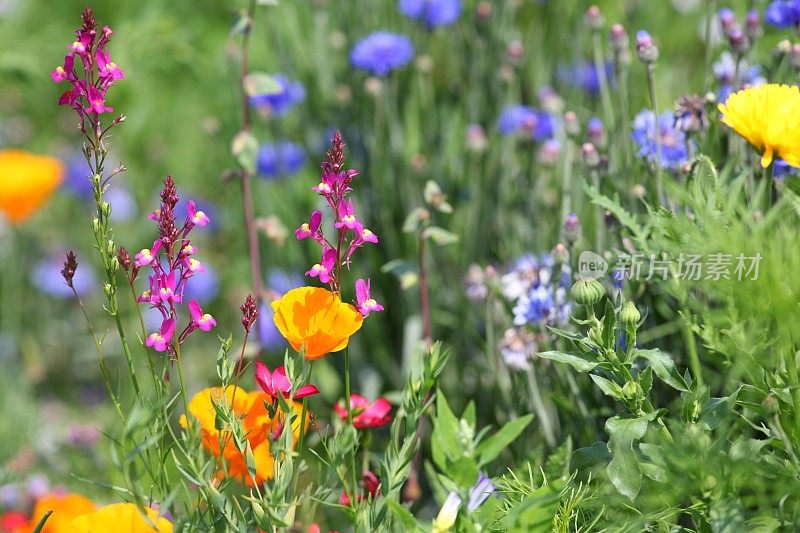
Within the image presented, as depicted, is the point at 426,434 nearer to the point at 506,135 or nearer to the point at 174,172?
the point at 506,135

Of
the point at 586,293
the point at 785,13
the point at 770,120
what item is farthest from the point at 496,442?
the point at 785,13

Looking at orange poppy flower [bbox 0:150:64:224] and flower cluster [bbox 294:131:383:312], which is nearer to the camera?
flower cluster [bbox 294:131:383:312]

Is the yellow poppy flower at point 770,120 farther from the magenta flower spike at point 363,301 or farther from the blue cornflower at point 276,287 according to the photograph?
the blue cornflower at point 276,287

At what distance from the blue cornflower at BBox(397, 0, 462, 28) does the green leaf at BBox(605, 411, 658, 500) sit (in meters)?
1.00

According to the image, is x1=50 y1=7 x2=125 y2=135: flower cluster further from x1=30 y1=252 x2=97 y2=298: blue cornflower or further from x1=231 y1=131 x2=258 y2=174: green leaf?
x1=30 y1=252 x2=97 y2=298: blue cornflower

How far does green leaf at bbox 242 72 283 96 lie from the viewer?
1.23 meters

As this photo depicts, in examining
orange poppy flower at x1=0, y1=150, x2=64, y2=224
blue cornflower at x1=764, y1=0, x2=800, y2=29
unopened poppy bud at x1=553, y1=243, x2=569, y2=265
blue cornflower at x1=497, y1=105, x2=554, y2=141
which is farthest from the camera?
orange poppy flower at x1=0, y1=150, x2=64, y2=224

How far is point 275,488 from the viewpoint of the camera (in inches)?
28.5

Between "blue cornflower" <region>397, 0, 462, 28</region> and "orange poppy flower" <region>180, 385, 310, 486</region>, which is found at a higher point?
"blue cornflower" <region>397, 0, 462, 28</region>

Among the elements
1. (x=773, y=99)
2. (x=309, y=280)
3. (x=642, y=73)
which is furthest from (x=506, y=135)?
(x=773, y=99)

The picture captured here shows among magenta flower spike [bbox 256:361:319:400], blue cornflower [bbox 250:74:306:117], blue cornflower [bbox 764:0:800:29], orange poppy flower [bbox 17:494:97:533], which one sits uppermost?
blue cornflower [bbox 764:0:800:29]

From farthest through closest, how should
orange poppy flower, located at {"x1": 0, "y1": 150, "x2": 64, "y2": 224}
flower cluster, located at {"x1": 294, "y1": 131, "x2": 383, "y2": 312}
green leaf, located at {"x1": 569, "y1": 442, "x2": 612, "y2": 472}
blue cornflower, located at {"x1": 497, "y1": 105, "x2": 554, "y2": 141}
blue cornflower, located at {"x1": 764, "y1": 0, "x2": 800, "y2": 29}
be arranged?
orange poppy flower, located at {"x1": 0, "y1": 150, "x2": 64, "y2": 224} → blue cornflower, located at {"x1": 497, "y1": 105, "x2": 554, "y2": 141} → blue cornflower, located at {"x1": 764, "y1": 0, "x2": 800, "y2": 29} → green leaf, located at {"x1": 569, "y1": 442, "x2": 612, "y2": 472} → flower cluster, located at {"x1": 294, "y1": 131, "x2": 383, "y2": 312}

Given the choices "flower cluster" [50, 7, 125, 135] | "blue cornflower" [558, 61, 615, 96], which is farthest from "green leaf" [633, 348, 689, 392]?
"blue cornflower" [558, 61, 615, 96]

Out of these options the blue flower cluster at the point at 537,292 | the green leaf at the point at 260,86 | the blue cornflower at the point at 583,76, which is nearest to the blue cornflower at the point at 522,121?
the blue cornflower at the point at 583,76
